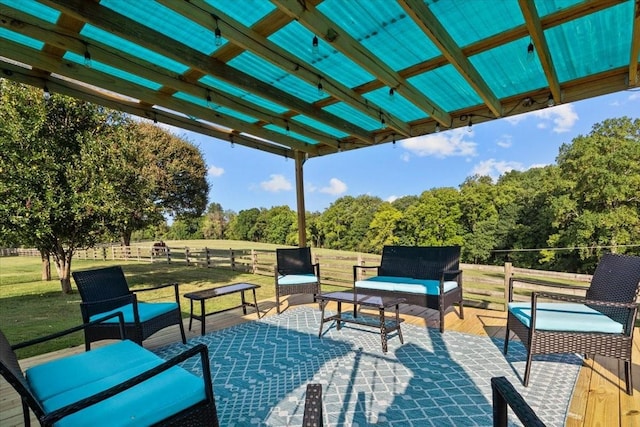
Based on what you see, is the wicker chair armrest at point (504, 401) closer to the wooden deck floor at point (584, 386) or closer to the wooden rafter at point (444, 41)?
the wooden deck floor at point (584, 386)

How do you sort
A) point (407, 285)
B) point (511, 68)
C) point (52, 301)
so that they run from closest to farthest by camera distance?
point (511, 68) < point (407, 285) < point (52, 301)

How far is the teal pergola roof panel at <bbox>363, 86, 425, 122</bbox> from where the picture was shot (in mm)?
3721

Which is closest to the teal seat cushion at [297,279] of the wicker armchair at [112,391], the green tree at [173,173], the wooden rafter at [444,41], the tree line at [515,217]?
the wicker armchair at [112,391]

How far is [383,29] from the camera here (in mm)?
2480

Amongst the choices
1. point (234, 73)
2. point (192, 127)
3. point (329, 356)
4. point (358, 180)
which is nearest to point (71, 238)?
point (192, 127)

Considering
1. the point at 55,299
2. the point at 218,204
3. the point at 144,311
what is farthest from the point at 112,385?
the point at 218,204

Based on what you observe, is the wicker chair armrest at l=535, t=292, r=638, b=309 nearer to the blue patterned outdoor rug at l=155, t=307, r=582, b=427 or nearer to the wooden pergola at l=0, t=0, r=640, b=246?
the blue patterned outdoor rug at l=155, t=307, r=582, b=427

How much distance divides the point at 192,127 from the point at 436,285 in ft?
12.3

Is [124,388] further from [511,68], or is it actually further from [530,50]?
[511,68]

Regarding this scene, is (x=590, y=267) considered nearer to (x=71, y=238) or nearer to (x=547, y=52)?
(x=547, y=52)

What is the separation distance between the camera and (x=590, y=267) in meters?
18.0

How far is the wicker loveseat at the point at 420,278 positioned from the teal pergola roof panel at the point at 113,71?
3.14 metres

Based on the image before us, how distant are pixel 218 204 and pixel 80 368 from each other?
128 feet

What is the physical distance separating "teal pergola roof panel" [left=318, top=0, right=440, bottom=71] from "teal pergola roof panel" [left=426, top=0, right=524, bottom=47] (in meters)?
0.20
